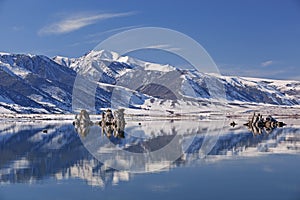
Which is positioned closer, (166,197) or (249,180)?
(166,197)

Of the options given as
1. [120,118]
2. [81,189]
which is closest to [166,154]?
[81,189]

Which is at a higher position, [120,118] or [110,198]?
[120,118]

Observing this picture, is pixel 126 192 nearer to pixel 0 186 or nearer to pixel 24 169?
pixel 0 186

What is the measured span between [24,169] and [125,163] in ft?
22.7

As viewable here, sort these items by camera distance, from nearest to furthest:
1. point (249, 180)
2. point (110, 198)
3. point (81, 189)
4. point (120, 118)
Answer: point (110, 198) → point (81, 189) → point (249, 180) → point (120, 118)

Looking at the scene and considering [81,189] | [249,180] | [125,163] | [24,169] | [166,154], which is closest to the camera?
[81,189]

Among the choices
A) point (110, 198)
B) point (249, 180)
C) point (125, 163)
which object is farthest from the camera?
point (125, 163)

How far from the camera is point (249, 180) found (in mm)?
25547

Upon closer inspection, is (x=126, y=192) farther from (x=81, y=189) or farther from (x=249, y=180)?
(x=249, y=180)

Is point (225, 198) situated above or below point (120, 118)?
below

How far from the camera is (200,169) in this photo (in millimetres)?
29406

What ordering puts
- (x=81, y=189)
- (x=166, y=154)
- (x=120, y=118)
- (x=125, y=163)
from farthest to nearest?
(x=120, y=118)
(x=166, y=154)
(x=125, y=163)
(x=81, y=189)

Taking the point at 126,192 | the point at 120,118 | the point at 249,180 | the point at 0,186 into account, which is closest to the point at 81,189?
the point at 126,192

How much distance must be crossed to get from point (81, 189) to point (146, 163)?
33.4 ft
